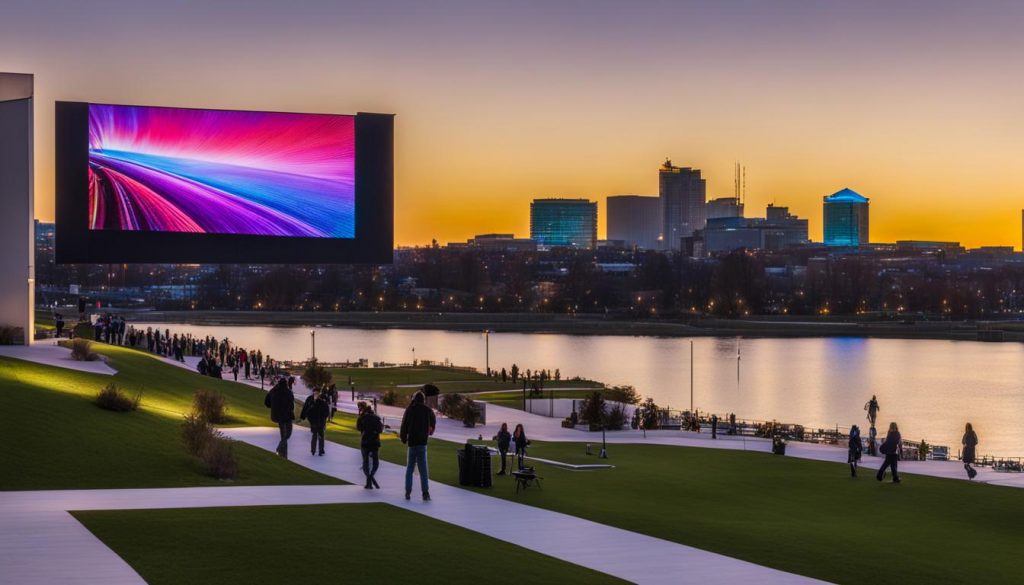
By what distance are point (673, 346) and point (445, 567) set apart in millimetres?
113824

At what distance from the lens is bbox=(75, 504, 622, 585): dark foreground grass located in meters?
10.6

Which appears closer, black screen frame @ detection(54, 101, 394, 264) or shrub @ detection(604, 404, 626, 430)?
black screen frame @ detection(54, 101, 394, 264)

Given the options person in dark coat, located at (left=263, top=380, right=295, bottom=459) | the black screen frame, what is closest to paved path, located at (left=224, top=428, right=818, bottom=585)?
person in dark coat, located at (left=263, top=380, right=295, bottom=459)

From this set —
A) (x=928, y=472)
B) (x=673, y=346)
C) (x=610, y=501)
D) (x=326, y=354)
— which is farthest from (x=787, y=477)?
(x=673, y=346)

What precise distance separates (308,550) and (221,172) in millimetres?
25591

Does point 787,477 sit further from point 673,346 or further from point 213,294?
point 213,294

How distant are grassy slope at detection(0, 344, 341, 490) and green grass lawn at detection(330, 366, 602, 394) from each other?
103 feet

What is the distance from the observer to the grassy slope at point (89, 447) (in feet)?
50.1

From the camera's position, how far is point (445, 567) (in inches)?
443

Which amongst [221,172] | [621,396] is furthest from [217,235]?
[621,396]

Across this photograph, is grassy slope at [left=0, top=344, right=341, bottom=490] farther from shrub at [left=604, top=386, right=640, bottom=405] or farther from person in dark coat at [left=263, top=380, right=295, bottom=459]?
shrub at [left=604, top=386, right=640, bottom=405]

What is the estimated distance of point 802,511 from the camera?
703 inches

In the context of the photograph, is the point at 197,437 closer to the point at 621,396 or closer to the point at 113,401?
the point at 113,401

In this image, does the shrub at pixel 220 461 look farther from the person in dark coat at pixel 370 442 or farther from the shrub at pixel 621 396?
the shrub at pixel 621 396
